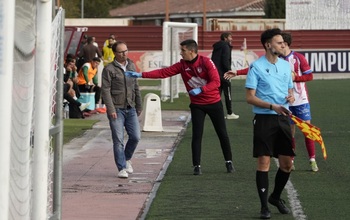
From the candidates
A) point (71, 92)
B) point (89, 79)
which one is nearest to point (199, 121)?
point (71, 92)

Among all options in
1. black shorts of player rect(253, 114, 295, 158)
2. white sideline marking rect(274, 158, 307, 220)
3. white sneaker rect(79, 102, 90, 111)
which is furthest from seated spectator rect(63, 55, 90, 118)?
black shorts of player rect(253, 114, 295, 158)

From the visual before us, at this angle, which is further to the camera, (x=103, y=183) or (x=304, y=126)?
(x=103, y=183)

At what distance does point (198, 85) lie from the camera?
13375 millimetres

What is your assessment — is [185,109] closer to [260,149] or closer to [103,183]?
[103,183]

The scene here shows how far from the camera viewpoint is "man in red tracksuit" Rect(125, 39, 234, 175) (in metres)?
13.2

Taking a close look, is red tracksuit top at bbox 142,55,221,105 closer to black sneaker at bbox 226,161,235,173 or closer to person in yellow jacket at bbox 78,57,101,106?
black sneaker at bbox 226,161,235,173

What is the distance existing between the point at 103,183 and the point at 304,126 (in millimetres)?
3660

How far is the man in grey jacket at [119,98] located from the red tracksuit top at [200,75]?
50 cm

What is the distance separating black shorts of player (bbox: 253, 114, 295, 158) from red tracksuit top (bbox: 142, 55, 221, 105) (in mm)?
3270

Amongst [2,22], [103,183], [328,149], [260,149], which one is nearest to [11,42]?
[2,22]

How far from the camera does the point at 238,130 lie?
1995 cm

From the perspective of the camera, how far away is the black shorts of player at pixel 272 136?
387 inches

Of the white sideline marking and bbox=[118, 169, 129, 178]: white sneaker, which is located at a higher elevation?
bbox=[118, 169, 129, 178]: white sneaker

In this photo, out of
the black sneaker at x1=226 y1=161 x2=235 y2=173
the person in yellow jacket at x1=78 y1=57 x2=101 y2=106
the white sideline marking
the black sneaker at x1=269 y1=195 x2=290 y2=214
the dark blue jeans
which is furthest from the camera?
the person in yellow jacket at x1=78 y1=57 x2=101 y2=106
